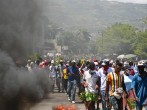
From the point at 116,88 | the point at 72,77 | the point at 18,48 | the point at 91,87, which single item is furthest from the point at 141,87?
the point at 72,77

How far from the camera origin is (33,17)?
42.7 feet

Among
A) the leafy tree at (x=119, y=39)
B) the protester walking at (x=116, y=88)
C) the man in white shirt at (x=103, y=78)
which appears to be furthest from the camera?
the leafy tree at (x=119, y=39)

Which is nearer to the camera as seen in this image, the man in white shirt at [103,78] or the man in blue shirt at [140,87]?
the man in blue shirt at [140,87]

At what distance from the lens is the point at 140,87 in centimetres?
961

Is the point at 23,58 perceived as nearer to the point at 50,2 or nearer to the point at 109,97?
the point at 50,2

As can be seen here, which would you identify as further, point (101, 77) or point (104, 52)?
point (104, 52)

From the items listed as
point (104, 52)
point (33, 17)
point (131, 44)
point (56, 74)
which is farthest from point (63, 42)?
point (33, 17)

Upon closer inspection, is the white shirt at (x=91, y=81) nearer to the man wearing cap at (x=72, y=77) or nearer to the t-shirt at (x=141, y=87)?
the t-shirt at (x=141, y=87)

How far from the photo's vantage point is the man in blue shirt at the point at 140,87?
31.3ft

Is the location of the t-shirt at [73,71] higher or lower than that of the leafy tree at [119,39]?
lower

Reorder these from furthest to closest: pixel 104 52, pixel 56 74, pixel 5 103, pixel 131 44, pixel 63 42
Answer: pixel 63 42 → pixel 104 52 → pixel 131 44 → pixel 56 74 → pixel 5 103

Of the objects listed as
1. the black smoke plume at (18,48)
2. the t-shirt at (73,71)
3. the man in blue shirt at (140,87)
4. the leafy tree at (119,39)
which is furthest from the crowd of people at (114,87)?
the leafy tree at (119,39)

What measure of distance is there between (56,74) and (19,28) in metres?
9.45

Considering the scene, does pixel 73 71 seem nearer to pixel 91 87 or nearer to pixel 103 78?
pixel 103 78
